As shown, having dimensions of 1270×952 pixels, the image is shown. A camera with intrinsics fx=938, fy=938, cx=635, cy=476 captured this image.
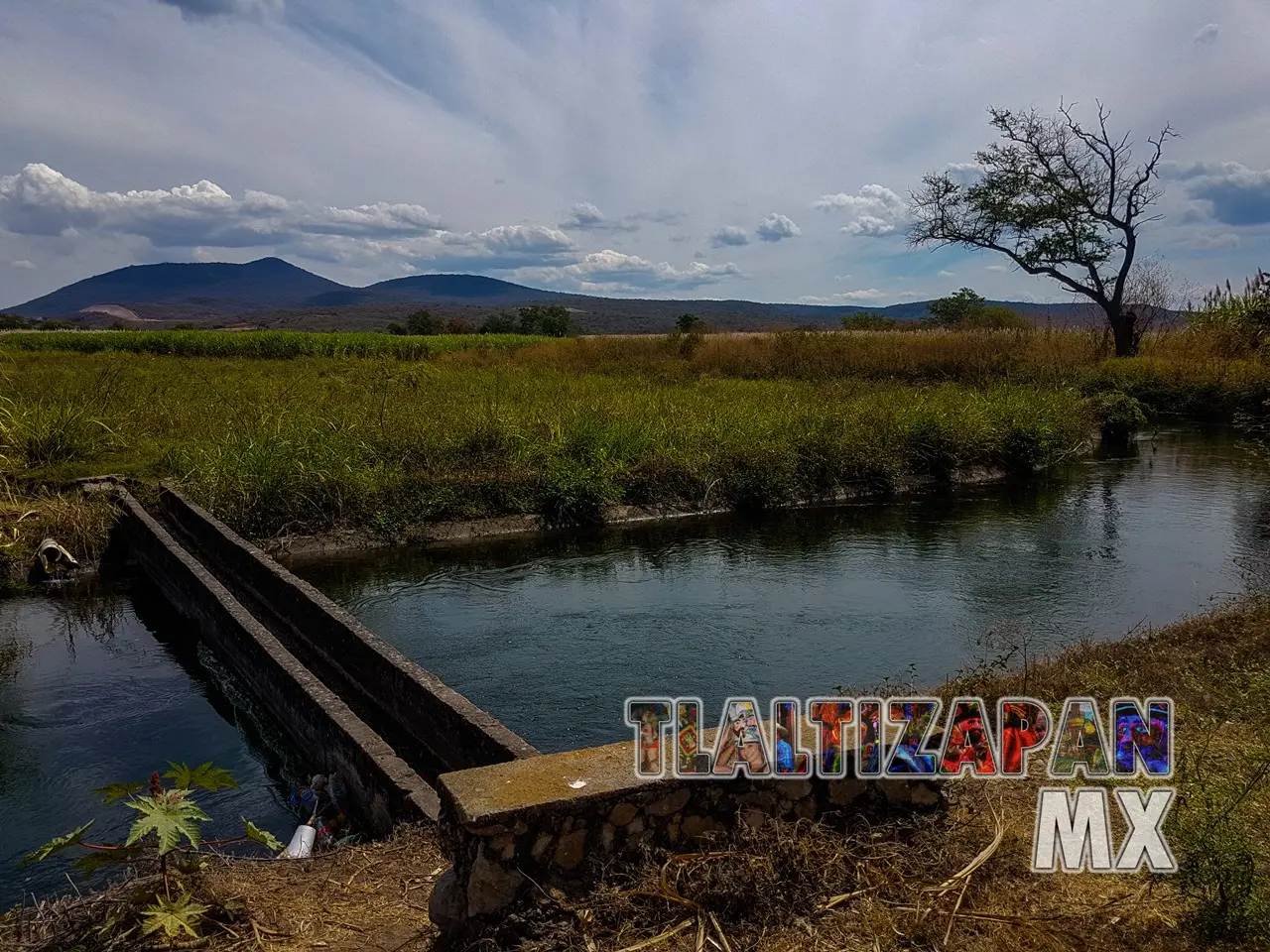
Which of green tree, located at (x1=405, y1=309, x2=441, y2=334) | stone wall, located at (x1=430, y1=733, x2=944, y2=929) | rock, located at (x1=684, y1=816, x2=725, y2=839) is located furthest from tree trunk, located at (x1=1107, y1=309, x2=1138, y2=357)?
green tree, located at (x1=405, y1=309, x2=441, y2=334)

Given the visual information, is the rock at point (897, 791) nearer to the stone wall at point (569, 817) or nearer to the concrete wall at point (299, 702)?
the stone wall at point (569, 817)

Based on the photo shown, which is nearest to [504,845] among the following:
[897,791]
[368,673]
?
[897,791]

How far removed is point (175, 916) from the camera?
92.9 inches

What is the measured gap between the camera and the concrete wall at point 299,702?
11.8 feet

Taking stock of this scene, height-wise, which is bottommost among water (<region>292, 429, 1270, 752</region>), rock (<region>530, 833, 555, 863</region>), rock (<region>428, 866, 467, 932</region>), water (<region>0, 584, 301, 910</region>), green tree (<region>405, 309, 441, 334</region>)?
water (<region>0, 584, 301, 910</region>)

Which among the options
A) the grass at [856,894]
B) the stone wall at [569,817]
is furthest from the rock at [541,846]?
the grass at [856,894]

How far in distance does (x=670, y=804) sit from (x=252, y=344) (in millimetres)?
29172

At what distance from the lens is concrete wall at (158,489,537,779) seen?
12.9ft

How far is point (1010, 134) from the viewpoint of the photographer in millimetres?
24141

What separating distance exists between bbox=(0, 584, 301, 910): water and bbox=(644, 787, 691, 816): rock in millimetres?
2484

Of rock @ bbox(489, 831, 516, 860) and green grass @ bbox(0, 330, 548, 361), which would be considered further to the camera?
green grass @ bbox(0, 330, 548, 361)

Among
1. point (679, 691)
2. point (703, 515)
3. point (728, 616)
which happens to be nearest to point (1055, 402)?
point (703, 515)

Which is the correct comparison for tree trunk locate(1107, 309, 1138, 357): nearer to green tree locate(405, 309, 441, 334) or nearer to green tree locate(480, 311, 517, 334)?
green tree locate(405, 309, 441, 334)

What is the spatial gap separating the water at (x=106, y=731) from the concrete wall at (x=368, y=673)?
49 cm
